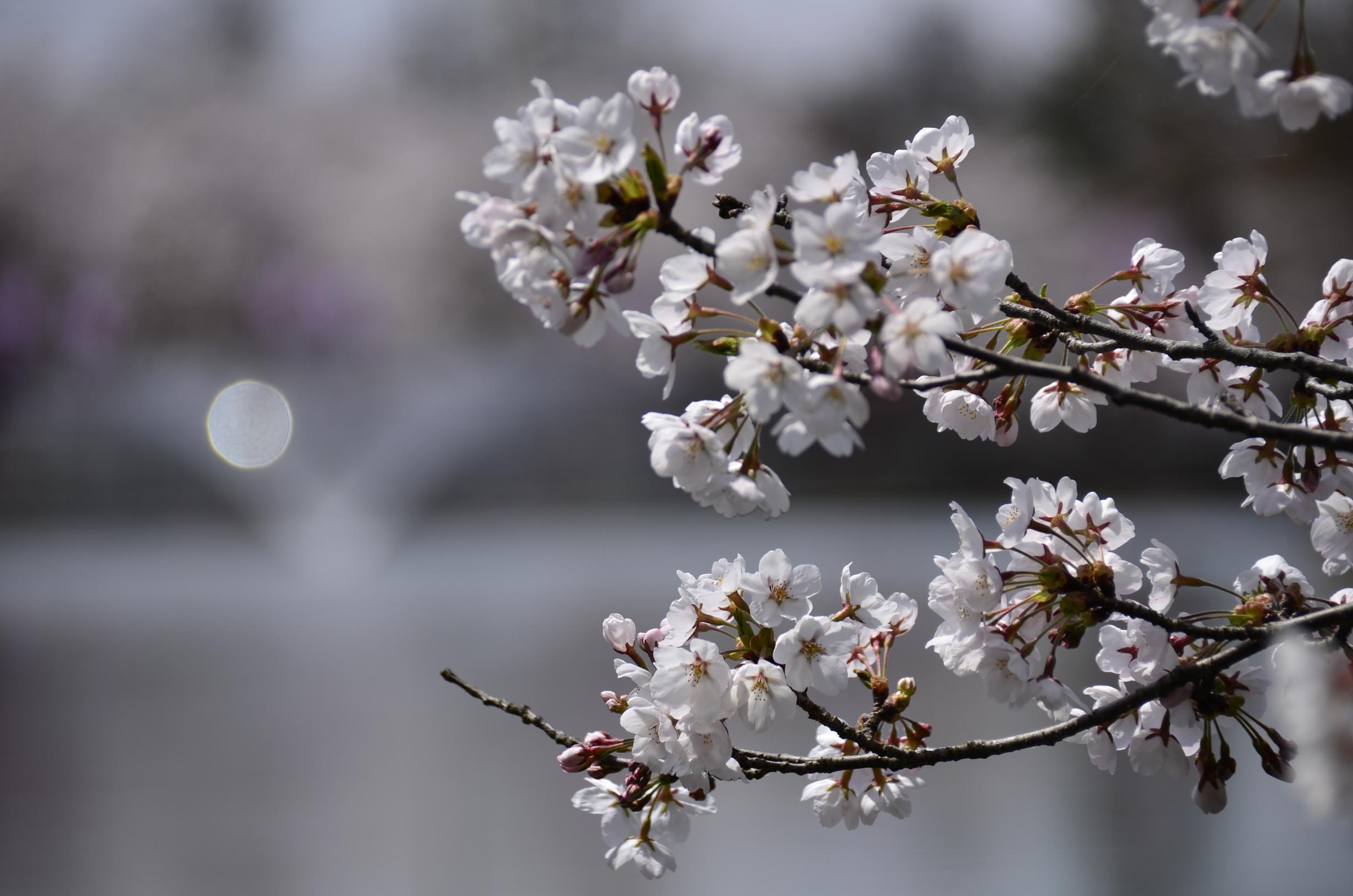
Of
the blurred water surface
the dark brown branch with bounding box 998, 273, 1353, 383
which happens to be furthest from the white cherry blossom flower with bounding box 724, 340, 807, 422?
the blurred water surface

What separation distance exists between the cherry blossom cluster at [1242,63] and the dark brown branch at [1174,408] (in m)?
0.08

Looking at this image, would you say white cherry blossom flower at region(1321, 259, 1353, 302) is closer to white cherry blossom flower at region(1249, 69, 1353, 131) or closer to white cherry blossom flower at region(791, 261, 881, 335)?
white cherry blossom flower at region(1249, 69, 1353, 131)

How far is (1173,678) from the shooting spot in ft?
0.99

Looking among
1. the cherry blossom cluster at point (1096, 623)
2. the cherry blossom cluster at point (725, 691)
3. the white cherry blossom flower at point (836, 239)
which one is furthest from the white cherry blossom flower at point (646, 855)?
the white cherry blossom flower at point (836, 239)

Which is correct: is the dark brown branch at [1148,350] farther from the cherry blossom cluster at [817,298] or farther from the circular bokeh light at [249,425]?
the circular bokeh light at [249,425]

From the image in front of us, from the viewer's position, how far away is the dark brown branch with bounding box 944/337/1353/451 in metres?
0.24

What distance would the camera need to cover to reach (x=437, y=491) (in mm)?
4246

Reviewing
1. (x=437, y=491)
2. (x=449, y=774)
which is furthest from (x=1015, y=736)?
(x=437, y=491)

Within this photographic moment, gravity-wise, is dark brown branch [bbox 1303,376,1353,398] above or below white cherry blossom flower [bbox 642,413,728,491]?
above

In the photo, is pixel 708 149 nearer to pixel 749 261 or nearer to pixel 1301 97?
pixel 749 261

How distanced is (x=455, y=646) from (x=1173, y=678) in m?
2.11

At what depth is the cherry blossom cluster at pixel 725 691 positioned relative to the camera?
13.2 inches

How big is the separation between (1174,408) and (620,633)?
216 mm

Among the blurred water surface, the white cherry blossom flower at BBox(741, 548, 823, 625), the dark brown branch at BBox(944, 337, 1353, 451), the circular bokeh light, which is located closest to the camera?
the dark brown branch at BBox(944, 337, 1353, 451)
